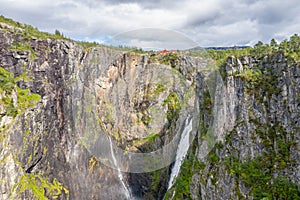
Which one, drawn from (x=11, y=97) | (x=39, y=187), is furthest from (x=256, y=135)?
(x=11, y=97)

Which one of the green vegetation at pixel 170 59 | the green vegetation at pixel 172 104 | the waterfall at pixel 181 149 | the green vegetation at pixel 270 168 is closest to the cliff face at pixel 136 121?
the green vegetation at pixel 270 168

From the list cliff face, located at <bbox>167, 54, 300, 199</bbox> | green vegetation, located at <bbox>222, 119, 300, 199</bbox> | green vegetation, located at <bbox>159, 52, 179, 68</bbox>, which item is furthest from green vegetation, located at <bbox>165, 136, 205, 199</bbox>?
green vegetation, located at <bbox>159, 52, 179, 68</bbox>

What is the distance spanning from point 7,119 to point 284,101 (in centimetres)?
2520

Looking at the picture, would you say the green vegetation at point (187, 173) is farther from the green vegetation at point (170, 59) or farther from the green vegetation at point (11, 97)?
the green vegetation at point (11, 97)

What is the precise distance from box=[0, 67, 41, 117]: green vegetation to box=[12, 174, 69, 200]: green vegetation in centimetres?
709

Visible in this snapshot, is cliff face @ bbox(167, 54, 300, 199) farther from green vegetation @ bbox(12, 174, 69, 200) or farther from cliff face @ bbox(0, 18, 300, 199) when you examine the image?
green vegetation @ bbox(12, 174, 69, 200)

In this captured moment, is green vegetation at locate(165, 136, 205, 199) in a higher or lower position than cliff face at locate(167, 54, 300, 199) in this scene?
lower

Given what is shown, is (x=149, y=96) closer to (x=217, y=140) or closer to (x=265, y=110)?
(x=217, y=140)

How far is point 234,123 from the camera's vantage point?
19203mm

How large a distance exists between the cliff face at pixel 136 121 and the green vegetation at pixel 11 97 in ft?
0.40

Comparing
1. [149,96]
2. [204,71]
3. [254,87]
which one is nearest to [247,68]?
[254,87]

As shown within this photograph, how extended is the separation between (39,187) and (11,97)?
10.3m

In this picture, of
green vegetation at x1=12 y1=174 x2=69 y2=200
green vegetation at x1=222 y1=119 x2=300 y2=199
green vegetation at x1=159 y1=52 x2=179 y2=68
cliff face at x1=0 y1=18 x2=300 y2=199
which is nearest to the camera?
green vegetation at x1=222 y1=119 x2=300 y2=199

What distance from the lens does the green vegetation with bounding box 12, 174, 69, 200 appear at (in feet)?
81.0
